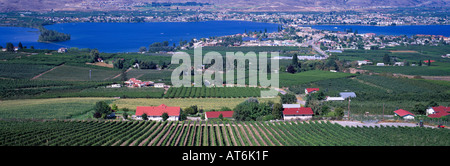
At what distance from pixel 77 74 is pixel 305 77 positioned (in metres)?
25.9

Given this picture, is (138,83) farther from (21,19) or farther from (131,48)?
(21,19)

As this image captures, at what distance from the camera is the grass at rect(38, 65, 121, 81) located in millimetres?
41000

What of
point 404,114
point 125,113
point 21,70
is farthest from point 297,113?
point 21,70

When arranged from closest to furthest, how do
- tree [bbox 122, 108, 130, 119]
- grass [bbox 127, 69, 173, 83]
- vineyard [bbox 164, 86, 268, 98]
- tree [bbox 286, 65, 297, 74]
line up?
tree [bbox 122, 108, 130, 119]
vineyard [bbox 164, 86, 268, 98]
grass [bbox 127, 69, 173, 83]
tree [bbox 286, 65, 297, 74]

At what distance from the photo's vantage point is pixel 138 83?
122 ft

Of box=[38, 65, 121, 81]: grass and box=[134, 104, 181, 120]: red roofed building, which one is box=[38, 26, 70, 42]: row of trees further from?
box=[134, 104, 181, 120]: red roofed building

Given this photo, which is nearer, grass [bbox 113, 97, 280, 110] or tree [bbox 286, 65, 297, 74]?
grass [bbox 113, 97, 280, 110]

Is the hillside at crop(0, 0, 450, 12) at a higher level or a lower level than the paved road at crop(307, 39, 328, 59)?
higher

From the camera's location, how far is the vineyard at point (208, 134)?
16680mm

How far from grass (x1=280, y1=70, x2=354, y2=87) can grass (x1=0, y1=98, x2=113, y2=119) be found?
18.0 metres

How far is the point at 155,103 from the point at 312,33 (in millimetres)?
68429

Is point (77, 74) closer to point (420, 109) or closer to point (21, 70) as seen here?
point (21, 70)

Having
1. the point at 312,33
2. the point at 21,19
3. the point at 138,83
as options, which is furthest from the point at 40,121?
the point at 21,19

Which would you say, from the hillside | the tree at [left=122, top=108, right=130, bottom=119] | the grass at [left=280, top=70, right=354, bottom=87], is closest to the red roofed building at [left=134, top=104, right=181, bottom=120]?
the tree at [left=122, top=108, right=130, bottom=119]
